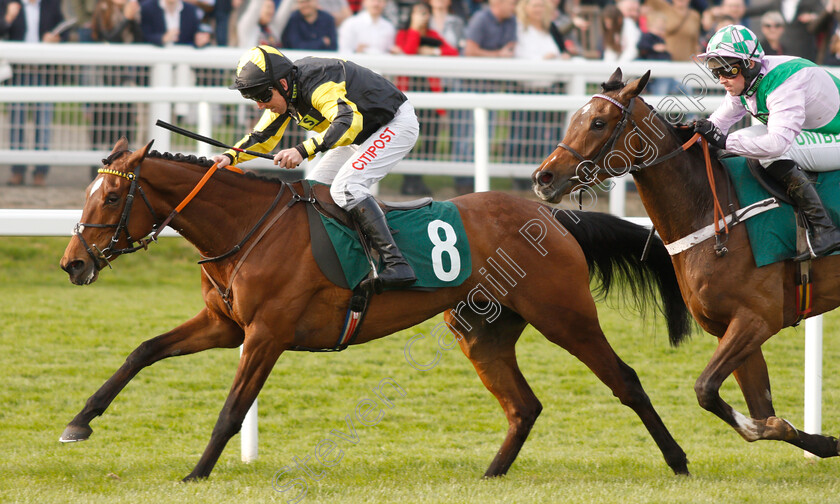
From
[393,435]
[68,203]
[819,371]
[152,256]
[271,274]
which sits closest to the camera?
[271,274]

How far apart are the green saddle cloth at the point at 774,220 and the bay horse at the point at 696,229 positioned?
0.13 ft

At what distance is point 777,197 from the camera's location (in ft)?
15.4

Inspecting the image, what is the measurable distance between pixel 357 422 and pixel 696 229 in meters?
2.57

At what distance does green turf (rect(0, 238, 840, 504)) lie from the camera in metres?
4.77

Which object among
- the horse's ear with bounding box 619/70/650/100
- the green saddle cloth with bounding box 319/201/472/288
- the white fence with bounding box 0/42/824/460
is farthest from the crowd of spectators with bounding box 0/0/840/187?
the horse's ear with bounding box 619/70/650/100

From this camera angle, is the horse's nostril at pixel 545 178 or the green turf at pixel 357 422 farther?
the green turf at pixel 357 422

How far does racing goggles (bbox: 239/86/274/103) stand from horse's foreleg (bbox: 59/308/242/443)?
1.01 metres

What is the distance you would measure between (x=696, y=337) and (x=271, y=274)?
4.30 meters

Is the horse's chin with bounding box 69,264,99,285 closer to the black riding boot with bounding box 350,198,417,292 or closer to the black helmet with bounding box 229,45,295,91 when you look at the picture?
the black helmet with bounding box 229,45,295,91

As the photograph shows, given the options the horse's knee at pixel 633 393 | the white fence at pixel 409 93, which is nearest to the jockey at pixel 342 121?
the horse's knee at pixel 633 393

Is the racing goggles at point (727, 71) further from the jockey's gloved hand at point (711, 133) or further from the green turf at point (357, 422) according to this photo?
the green turf at point (357, 422)

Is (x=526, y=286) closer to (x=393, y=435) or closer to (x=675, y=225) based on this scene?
(x=675, y=225)

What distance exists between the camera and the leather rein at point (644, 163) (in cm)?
457

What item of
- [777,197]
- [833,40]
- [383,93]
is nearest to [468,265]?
[383,93]
